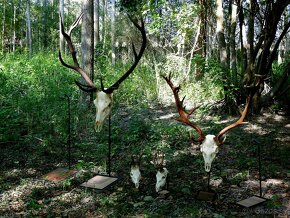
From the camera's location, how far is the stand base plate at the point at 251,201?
340 cm

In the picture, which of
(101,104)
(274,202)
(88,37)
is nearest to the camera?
(274,202)

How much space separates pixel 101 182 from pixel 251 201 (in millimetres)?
1785

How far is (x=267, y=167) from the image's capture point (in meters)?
4.59

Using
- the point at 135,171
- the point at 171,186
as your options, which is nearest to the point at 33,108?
the point at 135,171

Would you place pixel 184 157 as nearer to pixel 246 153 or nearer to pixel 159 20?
pixel 246 153

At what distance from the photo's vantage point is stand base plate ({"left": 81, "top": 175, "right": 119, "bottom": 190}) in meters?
3.83

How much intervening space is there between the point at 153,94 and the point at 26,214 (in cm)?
601

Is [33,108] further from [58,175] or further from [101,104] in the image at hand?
[101,104]

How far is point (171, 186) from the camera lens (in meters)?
4.08

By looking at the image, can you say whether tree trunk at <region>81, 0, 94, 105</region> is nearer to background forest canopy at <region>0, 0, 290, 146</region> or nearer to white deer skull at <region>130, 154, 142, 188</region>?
background forest canopy at <region>0, 0, 290, 146</region>

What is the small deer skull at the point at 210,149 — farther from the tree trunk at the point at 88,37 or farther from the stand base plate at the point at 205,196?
the tree trunk at the point at 88,37

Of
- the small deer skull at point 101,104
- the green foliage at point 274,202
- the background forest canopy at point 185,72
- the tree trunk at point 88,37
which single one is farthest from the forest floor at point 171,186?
the tree trunk at point 88,37

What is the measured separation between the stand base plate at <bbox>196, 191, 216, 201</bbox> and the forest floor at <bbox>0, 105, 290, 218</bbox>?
0.18ft

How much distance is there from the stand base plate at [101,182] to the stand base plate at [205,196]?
1.04 metres
